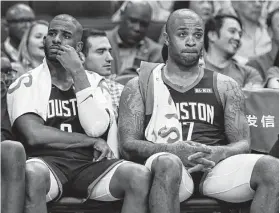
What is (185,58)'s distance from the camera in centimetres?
399

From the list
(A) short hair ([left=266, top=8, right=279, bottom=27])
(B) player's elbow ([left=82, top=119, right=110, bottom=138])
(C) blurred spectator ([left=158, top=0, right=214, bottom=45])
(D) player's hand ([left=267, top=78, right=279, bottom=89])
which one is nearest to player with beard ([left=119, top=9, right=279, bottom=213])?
(B) player's elbow ([left=82, top=119, right=110, bottom=138])

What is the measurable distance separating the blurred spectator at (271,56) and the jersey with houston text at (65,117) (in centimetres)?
224

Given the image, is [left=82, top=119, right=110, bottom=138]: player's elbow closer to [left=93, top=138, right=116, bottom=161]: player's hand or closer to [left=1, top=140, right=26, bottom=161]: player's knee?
[left=93, top=138, right=116, bottom=161]: player's hand

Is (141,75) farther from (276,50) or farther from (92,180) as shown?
(276,50)

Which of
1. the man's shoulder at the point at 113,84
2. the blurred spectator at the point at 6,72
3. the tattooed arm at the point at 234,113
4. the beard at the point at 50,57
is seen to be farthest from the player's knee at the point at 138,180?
the blurred spectator at the point at 6,72

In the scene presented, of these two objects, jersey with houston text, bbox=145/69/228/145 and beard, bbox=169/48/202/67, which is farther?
beard, bbox=169/48/202/67

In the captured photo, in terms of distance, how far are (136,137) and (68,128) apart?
39 centimetres

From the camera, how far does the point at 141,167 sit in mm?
3484

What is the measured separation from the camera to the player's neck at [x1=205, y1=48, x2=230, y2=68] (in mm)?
5430

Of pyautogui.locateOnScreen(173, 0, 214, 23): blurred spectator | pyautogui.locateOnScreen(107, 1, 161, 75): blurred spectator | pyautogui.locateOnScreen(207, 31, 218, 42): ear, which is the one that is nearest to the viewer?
pyautogui.locateOnScreen(207, 31, 218, 42): ear

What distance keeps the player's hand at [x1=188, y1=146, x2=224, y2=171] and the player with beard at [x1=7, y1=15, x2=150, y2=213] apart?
11.6 inches

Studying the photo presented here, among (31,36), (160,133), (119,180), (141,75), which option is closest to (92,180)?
(119,180)

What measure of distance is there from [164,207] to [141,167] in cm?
26

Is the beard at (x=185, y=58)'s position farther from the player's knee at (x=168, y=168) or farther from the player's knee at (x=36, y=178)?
the player's knee at (x=36, y=178)
